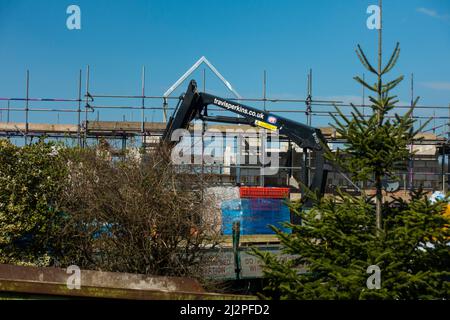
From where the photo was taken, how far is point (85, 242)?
34.9 ft

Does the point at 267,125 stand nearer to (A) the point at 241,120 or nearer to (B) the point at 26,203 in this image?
(A) the point at 241,120

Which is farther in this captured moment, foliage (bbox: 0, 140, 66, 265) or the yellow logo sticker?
the yellow logo sticker

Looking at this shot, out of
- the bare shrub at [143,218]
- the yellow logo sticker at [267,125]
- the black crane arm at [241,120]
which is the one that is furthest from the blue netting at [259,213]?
the bare shrub at [143,218]

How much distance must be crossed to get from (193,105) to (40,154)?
4478 mm

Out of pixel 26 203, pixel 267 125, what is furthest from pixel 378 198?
pixel 267 125

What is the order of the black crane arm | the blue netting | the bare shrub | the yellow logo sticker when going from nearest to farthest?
the bare shrub → the black crane arm → the yellow logo sticker → the blue netting

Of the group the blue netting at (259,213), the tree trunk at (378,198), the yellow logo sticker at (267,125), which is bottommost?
the blue netting at (259,213)

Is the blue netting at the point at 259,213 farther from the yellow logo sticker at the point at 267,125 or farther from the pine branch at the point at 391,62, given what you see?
the pine branch at the point at 391,62

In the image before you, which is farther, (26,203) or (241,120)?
(241,120)

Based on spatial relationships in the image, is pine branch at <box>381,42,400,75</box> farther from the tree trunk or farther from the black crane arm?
the black crane arm

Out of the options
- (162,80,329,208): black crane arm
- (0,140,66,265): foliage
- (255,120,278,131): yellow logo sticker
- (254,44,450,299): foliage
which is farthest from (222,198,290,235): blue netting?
(254,44,450,299): foliage
